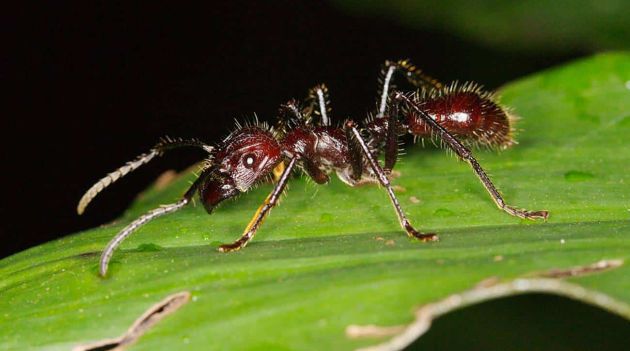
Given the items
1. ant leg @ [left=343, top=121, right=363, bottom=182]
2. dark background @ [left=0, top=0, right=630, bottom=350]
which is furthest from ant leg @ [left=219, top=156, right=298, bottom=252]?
dark background @ [left=0, top=0, right=630, bottom=350]

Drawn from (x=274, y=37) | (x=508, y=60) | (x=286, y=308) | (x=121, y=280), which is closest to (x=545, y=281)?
(x=286, y=308)

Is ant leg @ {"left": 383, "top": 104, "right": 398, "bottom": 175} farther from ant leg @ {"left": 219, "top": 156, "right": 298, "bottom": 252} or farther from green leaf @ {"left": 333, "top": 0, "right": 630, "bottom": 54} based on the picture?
green leaf @ {"left": 333, "top": 0, "right": 630, "bottom": 54}

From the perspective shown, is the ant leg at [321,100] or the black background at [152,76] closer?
the ant leg at [321,100]

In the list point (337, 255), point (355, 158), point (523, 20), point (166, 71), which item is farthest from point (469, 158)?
point (166, 71)

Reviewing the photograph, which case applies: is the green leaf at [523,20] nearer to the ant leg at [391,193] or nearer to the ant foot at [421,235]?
the ant leg at [391,193]

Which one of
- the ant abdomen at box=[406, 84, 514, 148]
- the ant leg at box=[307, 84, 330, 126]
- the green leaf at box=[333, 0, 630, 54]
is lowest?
the ant abdomen at box=[406, 84, 514, 148]

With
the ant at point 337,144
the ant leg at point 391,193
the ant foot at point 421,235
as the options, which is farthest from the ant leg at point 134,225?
the ant foot at point 421,235

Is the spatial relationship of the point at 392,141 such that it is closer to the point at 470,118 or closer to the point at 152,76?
the point at 470,118
